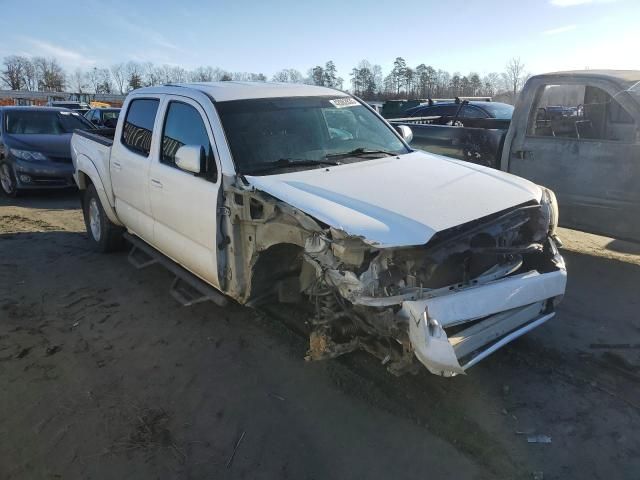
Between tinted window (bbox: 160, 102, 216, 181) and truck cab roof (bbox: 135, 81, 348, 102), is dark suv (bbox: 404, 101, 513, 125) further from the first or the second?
tinted window (bbox: 160, 102, 216, 181)

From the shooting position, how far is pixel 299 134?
13.5ft

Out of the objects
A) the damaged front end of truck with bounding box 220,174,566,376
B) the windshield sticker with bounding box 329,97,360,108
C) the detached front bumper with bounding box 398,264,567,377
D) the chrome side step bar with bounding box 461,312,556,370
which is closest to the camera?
the detached front bumper with bounding box 398,264,567,377

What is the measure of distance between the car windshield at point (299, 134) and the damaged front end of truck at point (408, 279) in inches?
19.0

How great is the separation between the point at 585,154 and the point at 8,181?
1033 cm

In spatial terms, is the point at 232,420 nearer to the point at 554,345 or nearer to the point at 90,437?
the point at 90,437

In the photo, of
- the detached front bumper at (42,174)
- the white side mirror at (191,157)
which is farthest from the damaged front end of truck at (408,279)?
the detached front bumper at (42,174)

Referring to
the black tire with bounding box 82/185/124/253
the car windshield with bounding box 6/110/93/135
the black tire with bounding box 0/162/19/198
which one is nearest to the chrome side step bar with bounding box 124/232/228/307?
the black tire with bounding box 82/185/124/253

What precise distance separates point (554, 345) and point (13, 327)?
178 inches

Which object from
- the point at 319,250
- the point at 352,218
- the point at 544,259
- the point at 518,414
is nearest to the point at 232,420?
the point at 319,250

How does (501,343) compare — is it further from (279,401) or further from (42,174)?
(42,174)

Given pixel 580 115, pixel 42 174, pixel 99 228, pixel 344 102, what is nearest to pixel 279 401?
pixel 344 102

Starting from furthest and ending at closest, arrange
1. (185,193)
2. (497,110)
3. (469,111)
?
(469,111), (497,110), (185,193)

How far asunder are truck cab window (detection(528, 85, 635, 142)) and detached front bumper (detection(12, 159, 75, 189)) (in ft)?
28.0

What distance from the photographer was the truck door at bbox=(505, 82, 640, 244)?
17.0ft
